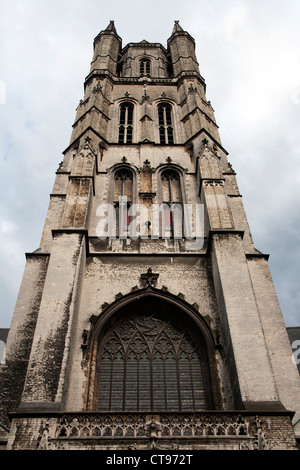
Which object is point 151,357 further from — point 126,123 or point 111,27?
point 111,27

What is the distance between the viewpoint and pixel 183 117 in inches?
828

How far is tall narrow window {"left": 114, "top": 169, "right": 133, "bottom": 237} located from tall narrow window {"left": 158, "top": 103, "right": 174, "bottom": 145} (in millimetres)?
3559

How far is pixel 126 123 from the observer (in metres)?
21.3

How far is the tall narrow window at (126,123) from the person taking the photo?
2017 cm

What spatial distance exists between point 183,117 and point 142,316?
12.0 metres

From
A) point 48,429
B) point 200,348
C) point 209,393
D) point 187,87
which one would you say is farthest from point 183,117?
point 48,429

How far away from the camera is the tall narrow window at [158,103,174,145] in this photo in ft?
66.6

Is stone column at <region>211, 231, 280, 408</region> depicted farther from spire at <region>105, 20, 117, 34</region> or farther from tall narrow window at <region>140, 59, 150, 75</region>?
spire at <region>105, 20, 117, 34</region>

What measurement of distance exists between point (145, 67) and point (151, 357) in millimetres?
21688

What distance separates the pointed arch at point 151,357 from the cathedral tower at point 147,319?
0.10ft

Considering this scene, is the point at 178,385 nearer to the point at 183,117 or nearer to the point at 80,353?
the point at 80,353

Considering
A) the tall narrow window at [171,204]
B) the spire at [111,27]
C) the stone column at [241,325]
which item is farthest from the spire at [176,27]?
the stone column at [241,325]

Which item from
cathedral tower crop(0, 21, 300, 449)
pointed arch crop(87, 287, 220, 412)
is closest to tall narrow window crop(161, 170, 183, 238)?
cathedral tower crop(0, 21, 300, 449)
